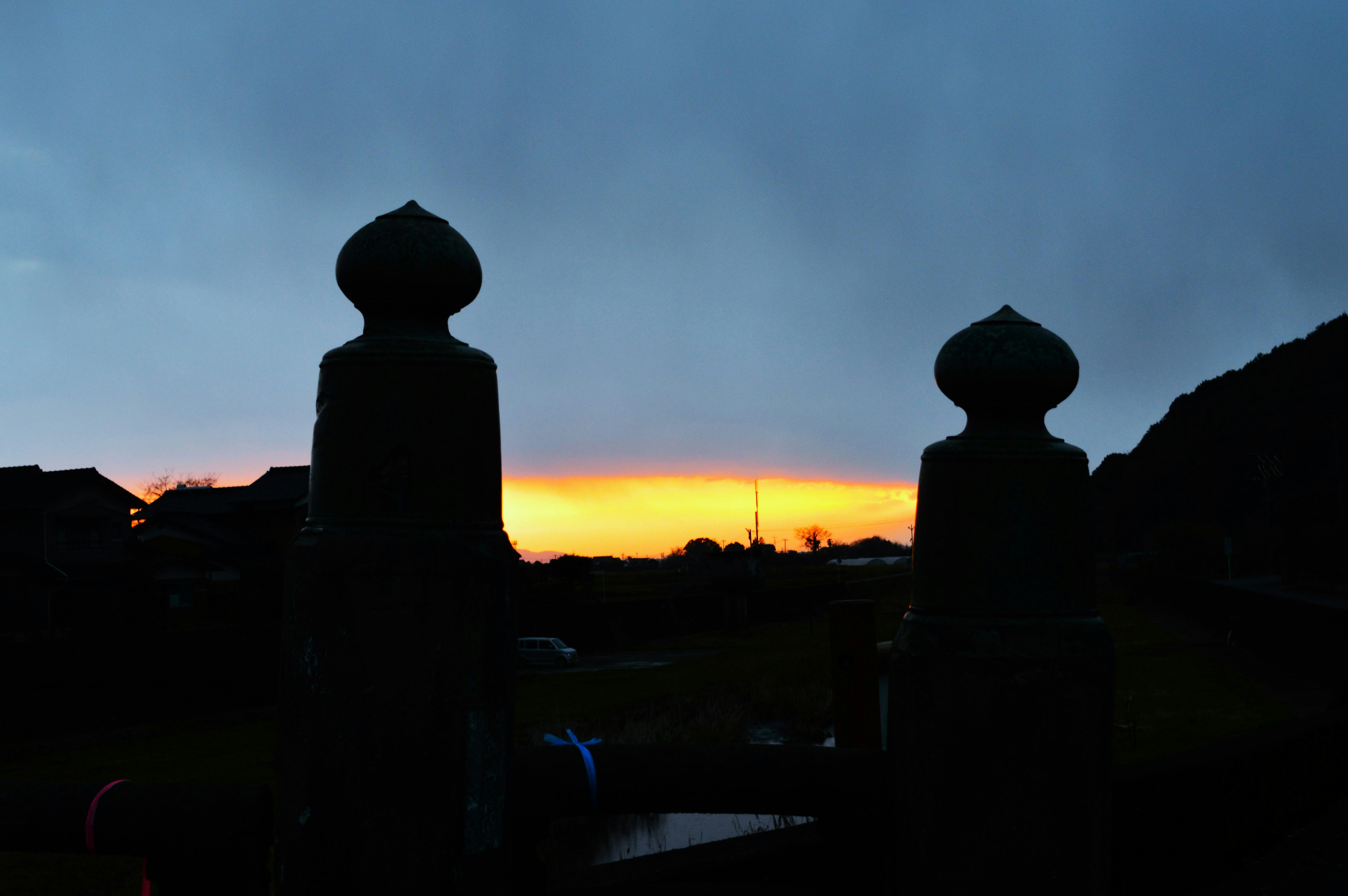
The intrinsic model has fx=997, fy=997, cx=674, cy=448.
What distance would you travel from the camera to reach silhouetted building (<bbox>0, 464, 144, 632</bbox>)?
3359 cm

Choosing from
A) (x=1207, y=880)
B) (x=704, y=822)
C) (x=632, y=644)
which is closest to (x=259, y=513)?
(x=632, y=644)

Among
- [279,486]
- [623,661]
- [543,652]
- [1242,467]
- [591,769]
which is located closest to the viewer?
[591,769]

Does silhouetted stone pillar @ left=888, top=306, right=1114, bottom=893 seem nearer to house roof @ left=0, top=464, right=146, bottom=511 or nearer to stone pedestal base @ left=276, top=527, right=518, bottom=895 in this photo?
stone pedestal base @ left=276, top=527, right=518, bottom=895

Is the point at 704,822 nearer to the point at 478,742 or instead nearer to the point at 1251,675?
the point at 478,742

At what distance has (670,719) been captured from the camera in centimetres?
1722

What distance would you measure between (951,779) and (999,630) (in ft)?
1.26

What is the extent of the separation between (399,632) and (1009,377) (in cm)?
160

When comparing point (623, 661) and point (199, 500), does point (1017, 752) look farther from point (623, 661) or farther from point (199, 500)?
point (199, 500)

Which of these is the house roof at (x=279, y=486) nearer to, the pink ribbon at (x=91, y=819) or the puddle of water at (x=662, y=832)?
the puddle of water at (x=662, y=832)

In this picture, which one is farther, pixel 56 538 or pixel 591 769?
pixel 56 538

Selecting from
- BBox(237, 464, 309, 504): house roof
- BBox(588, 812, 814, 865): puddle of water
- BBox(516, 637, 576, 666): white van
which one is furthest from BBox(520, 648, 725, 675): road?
BBox(588, 812, 814, 865): puddle of water

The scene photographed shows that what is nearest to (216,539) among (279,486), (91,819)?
(279,486)

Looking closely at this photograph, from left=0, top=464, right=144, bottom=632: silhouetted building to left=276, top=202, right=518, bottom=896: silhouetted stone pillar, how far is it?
106ft

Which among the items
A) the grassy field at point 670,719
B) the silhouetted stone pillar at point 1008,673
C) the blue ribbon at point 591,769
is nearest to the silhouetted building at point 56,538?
the grassy field at point 670,719
